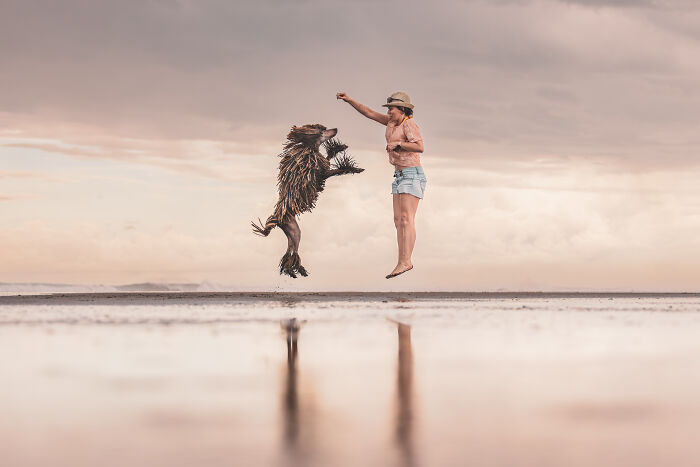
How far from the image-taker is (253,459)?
2350mm

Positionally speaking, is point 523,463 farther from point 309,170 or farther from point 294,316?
point 309,170

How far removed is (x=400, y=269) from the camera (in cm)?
1084

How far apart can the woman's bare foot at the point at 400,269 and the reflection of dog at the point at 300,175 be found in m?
2.10

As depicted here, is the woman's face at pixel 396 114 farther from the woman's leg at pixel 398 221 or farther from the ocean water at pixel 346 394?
the ocean water at pixel 346 394

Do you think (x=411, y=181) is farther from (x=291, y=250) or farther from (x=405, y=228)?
(x=291, y=250)

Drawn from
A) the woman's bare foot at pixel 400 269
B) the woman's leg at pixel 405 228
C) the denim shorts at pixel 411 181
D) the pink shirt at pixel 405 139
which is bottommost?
the woman's bare foot at pixel 400 269

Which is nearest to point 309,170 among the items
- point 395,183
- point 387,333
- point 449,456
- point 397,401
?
point 395,183

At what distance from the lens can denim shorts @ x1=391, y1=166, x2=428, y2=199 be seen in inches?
432

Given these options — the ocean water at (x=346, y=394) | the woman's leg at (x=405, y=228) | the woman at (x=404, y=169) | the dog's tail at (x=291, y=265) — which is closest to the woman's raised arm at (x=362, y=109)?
the woman at (x=404, y=169)

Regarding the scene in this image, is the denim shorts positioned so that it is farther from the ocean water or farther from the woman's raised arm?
the ocean water

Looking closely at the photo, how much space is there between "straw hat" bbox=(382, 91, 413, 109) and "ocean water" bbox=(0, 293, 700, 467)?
453 cm

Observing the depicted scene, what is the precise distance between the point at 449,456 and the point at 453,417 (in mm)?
603

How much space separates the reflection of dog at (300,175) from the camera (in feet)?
40.8

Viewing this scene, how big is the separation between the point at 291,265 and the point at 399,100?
10.8 ft
